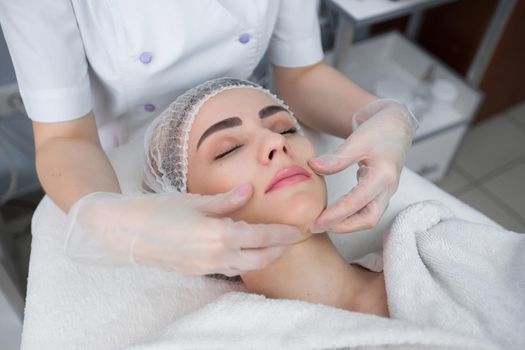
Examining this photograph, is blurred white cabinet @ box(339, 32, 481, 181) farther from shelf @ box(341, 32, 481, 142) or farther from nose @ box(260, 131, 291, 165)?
nose @ box(260, 131, 291, 165)

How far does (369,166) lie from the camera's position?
0.83m

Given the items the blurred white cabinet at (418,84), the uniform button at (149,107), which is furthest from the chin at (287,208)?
the blurred white cabinet at (418,84)

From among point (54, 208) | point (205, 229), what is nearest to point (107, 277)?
point (54, 208)

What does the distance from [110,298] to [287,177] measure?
0.40 metres

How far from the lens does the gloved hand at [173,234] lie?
63 centimetres

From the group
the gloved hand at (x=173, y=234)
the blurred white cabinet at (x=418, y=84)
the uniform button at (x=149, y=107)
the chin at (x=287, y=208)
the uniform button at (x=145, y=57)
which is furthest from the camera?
the blurred white cabinet at (x=418, y=84)

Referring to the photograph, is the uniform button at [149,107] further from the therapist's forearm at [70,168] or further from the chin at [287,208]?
the chin at [287,208]

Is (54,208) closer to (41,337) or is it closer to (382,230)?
(41,337)

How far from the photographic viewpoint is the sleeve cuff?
31.2 inches

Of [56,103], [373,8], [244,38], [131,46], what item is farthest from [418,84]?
[56,103]

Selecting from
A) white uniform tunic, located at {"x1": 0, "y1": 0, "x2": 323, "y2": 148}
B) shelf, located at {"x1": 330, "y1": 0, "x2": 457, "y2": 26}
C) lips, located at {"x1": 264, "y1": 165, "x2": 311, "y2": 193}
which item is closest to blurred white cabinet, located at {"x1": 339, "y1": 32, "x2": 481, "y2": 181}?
shelf, located at {"x1": 330, "y1": 0, "x2": 457, "y2": 26}

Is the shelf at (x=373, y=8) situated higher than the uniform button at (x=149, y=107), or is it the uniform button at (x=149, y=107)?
the shelf at (x=373, y=8)

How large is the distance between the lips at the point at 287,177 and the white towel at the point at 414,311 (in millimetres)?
189

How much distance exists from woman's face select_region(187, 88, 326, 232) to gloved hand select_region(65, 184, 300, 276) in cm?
5
